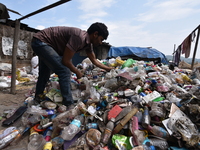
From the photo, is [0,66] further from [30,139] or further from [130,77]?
[130,77]

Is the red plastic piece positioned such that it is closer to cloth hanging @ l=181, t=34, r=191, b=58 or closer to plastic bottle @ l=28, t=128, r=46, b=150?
plastic bottle @ l=28, t=128, r=46, b=150

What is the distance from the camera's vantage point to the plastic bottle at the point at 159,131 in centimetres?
141

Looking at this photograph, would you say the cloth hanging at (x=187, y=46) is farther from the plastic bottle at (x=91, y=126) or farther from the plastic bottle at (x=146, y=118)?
the plastic bottle at (x=91, y=126)

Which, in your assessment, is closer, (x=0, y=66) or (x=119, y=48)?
(x=0, y=66)

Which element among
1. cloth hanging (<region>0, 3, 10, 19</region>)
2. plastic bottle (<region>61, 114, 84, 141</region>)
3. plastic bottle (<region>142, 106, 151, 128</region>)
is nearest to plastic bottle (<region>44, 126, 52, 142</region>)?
plastic bottle (<region>61, 114, 84, 141</region>)

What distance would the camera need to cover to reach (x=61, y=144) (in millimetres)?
1439

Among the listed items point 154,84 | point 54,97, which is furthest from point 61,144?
point 154,84

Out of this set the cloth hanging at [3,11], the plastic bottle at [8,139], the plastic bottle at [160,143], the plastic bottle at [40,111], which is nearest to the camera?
the plastic bottle at [160,143]

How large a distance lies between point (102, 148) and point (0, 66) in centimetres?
631

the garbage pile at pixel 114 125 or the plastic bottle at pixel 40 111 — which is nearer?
the garbage pile at pixel 114 125

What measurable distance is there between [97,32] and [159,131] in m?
1.45

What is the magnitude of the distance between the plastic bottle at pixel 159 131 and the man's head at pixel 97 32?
1.31m

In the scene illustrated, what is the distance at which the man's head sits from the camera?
177cm

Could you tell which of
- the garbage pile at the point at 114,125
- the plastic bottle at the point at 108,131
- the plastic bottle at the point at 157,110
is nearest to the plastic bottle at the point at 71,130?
the garbage pile at the point at 114,125
